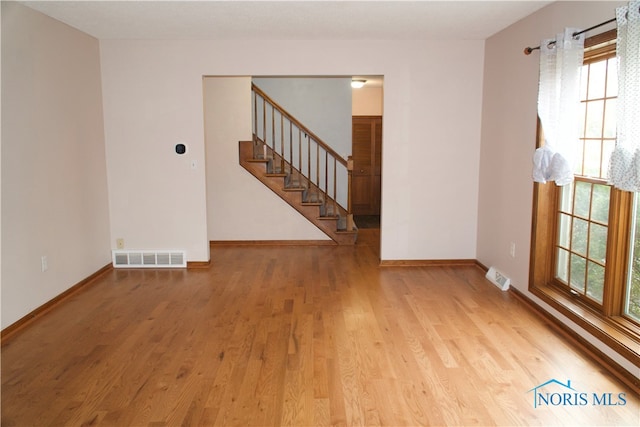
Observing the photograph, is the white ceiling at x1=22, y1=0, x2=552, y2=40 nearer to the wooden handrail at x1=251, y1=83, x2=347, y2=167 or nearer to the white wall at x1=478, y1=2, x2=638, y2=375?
the white wall at x1=478, y1=2, x2=638, y2=375

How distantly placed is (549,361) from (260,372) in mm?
1872

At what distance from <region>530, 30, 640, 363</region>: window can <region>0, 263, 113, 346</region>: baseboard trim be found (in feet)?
13.6

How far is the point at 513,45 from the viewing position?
14.9ft

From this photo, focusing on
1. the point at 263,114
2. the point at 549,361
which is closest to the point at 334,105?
the point at 263,114

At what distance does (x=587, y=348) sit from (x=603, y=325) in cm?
20

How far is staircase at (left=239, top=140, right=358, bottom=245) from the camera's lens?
6641 millimetres

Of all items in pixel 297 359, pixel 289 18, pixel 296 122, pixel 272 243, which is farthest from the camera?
pixel 296 122

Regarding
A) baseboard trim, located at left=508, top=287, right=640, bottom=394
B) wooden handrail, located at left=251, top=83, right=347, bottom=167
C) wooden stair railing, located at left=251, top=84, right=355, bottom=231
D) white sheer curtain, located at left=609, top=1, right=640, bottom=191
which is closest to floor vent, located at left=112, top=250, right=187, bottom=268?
wooden stair railing, located at left=251, top=84, right=355, bottom=231

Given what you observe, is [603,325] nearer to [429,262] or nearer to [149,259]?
[429,262]

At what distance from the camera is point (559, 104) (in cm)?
350

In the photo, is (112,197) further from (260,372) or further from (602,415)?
(602,415)

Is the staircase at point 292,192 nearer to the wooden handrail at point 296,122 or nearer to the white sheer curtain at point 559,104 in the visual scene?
the wooden handrail at point 296,122

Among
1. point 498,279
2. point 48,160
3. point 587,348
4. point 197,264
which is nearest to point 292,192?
point 197,264

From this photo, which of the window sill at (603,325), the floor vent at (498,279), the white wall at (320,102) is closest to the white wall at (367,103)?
the white wall at (320,102)
